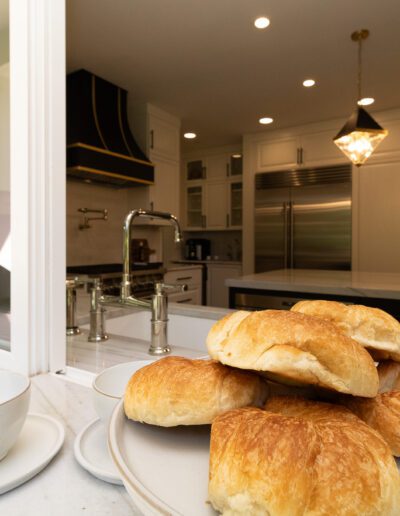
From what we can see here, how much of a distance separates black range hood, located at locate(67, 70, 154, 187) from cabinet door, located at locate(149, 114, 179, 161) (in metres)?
0.31

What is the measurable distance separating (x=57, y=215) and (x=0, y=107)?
0.35 m

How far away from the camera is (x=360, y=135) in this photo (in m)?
2.59

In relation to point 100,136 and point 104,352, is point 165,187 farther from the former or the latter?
point 104,352

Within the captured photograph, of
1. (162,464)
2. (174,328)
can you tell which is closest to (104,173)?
(174,328)

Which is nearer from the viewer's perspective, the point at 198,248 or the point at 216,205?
the point at 216,205

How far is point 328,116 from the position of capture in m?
4.43

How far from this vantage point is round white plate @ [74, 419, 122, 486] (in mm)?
457

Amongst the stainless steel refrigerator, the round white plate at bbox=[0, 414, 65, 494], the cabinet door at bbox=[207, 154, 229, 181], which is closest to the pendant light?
the stainless steel refrigerator

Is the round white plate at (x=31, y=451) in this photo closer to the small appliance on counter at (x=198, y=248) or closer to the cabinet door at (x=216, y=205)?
the cabinet door at (x=216, y=205)

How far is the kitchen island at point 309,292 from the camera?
2.15 meters

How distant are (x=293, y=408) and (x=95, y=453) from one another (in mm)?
313

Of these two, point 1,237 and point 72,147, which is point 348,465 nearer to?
point 1,237

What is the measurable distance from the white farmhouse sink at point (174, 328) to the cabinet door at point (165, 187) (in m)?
2.78

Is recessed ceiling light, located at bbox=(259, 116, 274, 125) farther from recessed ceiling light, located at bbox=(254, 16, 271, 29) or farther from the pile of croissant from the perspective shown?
the pile of croissant
